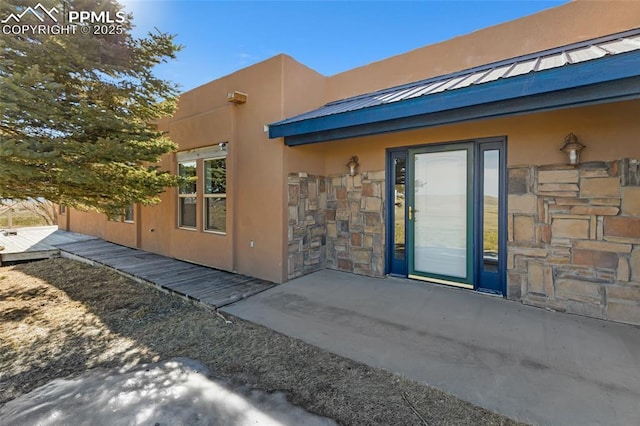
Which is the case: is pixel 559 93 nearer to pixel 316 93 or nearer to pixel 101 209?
pixel 316 93

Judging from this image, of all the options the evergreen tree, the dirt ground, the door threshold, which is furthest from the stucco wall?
the door threshold

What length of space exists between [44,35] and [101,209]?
111 inches

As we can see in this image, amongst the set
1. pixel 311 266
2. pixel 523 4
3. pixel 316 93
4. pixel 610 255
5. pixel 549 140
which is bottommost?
pixel 311 266

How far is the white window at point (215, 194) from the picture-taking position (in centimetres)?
643

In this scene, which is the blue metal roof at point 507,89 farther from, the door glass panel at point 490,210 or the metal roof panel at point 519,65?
the door glass panel at point 490,210

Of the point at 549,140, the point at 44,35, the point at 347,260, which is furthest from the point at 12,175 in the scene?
the point at 549,140

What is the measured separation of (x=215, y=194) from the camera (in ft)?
21.6

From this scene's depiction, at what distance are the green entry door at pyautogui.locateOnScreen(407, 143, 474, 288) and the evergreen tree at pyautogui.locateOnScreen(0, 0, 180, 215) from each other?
488 cm

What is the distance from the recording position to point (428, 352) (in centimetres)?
300

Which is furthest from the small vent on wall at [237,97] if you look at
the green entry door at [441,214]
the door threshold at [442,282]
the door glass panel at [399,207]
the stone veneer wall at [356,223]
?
the door threshold at [442,282]

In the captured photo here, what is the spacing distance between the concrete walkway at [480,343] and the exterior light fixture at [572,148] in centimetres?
202

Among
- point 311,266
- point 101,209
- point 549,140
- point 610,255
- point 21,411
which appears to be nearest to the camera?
point 21,411

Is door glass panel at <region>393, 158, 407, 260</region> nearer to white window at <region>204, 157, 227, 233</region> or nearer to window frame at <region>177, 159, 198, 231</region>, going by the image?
white window at <region>204, 157, 227, 233</region>

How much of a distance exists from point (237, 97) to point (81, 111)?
2.51 meters
